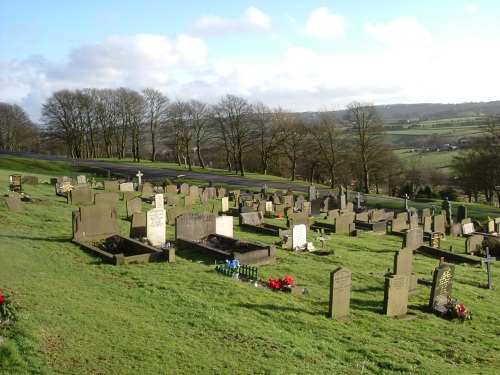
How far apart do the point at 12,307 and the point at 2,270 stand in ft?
11.3

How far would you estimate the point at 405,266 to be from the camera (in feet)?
43.6

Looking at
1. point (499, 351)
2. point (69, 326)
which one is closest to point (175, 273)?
point (69, 326)

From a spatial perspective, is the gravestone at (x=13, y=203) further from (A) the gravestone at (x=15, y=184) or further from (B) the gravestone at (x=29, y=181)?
(B) the gravestone at (x=29, y=181)

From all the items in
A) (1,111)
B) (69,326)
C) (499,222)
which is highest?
(1,111)

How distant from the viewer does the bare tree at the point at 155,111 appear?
69312 millimetres

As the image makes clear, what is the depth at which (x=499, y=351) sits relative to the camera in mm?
9562

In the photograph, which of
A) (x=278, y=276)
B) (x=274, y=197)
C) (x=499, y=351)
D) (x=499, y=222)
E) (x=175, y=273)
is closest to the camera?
(x=499, y=351)

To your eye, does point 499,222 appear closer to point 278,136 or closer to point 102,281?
point 102,281

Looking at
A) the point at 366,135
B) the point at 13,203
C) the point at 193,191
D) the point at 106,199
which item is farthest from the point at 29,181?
the point at 366,135

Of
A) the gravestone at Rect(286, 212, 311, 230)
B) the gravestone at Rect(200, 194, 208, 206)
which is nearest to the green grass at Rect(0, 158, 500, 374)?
the gravestone at Rect(286, 212, 311, 230)

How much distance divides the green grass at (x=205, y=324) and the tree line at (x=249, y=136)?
40432 millimetres

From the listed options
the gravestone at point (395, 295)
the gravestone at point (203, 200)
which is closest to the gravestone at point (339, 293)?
the gravestone at point (395, 295)

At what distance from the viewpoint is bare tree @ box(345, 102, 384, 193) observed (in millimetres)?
53062

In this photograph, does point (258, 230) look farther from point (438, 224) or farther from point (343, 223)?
point (438, 224)
